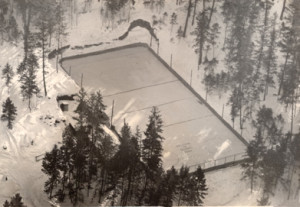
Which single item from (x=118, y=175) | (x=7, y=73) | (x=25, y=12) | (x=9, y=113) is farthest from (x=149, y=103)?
(x=25, y=12)

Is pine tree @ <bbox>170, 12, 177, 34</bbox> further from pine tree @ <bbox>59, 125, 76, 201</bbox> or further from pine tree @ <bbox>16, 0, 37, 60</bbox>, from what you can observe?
pine tree @ <bbox>59, 125, 76, 201</bbox>

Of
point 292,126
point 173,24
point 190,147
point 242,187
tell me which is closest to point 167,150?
point 190,147

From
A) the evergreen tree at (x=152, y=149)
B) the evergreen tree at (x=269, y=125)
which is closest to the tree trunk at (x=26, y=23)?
the evergreen tree at (x=152, y=149)

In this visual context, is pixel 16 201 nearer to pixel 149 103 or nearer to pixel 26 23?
pixel 149 103

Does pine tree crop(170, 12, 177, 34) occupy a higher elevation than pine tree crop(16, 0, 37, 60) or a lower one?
higher

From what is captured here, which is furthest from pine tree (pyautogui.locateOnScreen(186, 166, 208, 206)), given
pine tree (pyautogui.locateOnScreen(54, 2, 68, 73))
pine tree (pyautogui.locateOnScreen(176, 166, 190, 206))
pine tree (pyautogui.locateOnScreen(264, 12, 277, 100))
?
pine tree (pyautogui.locateOnScreen(54, 2, 68, 73))

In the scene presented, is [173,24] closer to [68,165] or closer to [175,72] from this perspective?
[175,72]
